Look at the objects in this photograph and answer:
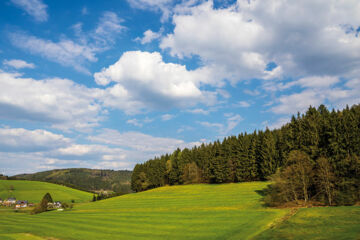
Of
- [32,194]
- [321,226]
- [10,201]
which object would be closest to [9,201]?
[10,201]

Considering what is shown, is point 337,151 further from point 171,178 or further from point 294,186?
point 171,178

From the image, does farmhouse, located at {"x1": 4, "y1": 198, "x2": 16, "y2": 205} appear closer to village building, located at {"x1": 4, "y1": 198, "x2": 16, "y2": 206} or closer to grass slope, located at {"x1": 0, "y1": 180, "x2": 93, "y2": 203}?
village building, located at {"x1": 4, "y1": 198, "x2": 16, "y2": 206}

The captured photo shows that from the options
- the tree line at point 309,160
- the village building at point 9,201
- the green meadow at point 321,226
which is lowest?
the village building at point 9,201

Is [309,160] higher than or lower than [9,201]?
higher

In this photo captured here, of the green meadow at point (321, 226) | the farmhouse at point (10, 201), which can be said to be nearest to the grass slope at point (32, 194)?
the farmhouse at point (10, 201)

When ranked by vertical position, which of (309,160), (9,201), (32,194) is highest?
(309,160)

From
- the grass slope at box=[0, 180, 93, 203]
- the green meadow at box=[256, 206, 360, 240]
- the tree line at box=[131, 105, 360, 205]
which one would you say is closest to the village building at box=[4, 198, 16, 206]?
the grass slope at box=[0, 180, 93, 203]

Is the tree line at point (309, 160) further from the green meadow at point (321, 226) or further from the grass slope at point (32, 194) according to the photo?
the grass slope at point (32, 194)

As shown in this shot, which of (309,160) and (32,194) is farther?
(32,194)

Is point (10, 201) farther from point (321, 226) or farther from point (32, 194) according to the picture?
point (321, 226)

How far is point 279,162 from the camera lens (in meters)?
86.9

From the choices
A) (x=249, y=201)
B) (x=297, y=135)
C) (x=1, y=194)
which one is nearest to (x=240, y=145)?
(x=297, y=135)

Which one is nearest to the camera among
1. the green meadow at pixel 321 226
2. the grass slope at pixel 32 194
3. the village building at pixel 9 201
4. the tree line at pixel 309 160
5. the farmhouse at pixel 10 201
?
the green meadow at pixel 321 226

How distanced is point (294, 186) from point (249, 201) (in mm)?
11433
